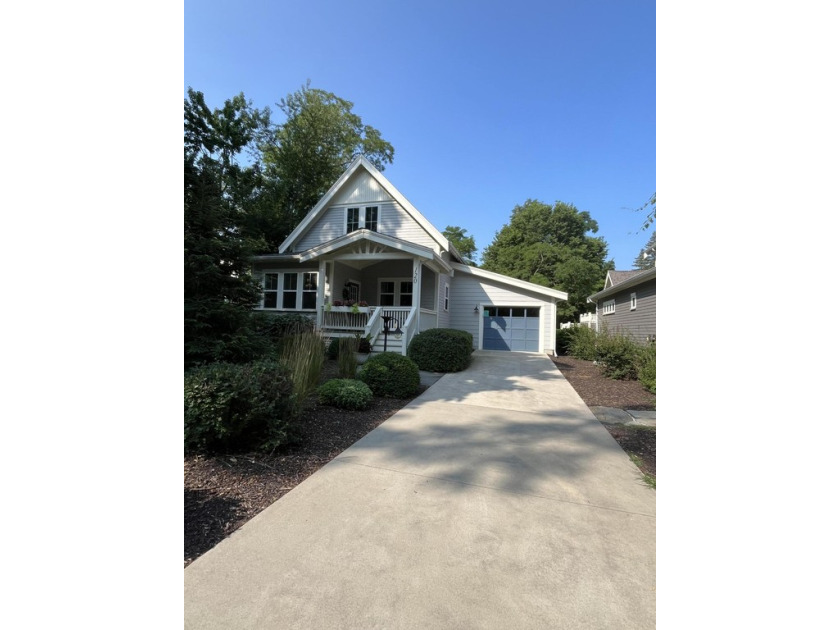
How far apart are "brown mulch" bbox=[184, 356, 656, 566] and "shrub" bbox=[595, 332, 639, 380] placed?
5.04 meters

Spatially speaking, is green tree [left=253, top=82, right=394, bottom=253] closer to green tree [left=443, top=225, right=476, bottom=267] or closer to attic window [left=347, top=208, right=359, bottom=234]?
attic window [left=347, top=208, right=359, bottom=234]

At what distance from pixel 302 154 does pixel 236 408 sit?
65.4 feet

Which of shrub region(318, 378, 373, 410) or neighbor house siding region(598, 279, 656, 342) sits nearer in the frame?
shrub region(318, 378, 373, 410)

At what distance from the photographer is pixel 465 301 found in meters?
15.5

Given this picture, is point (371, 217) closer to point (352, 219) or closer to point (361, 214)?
point (361, 214)

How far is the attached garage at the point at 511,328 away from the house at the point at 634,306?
2.69 m

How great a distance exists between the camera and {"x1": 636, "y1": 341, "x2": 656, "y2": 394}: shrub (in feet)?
25.5

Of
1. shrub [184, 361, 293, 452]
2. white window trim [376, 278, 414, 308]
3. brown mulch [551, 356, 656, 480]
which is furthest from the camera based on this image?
white window trim [376, 278, 414, 308]

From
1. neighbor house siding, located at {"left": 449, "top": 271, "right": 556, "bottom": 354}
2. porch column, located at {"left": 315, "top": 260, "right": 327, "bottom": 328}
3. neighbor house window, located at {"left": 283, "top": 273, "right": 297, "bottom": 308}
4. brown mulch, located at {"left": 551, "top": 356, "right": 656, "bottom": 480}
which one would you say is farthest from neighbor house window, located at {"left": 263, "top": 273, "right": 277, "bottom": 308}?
brown mulch, located at {"left": 551, "top": 356, "right": 656, "bottom": 480}

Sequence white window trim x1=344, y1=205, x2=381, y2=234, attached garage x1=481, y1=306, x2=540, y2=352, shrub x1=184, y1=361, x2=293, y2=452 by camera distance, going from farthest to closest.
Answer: attached garage x1=481, y1=306, x2=540, y2=352
white window trim x1=344, y1=205, x2=381, y2=234
shrub x1=184, y1=361, x2=293, y2=452
